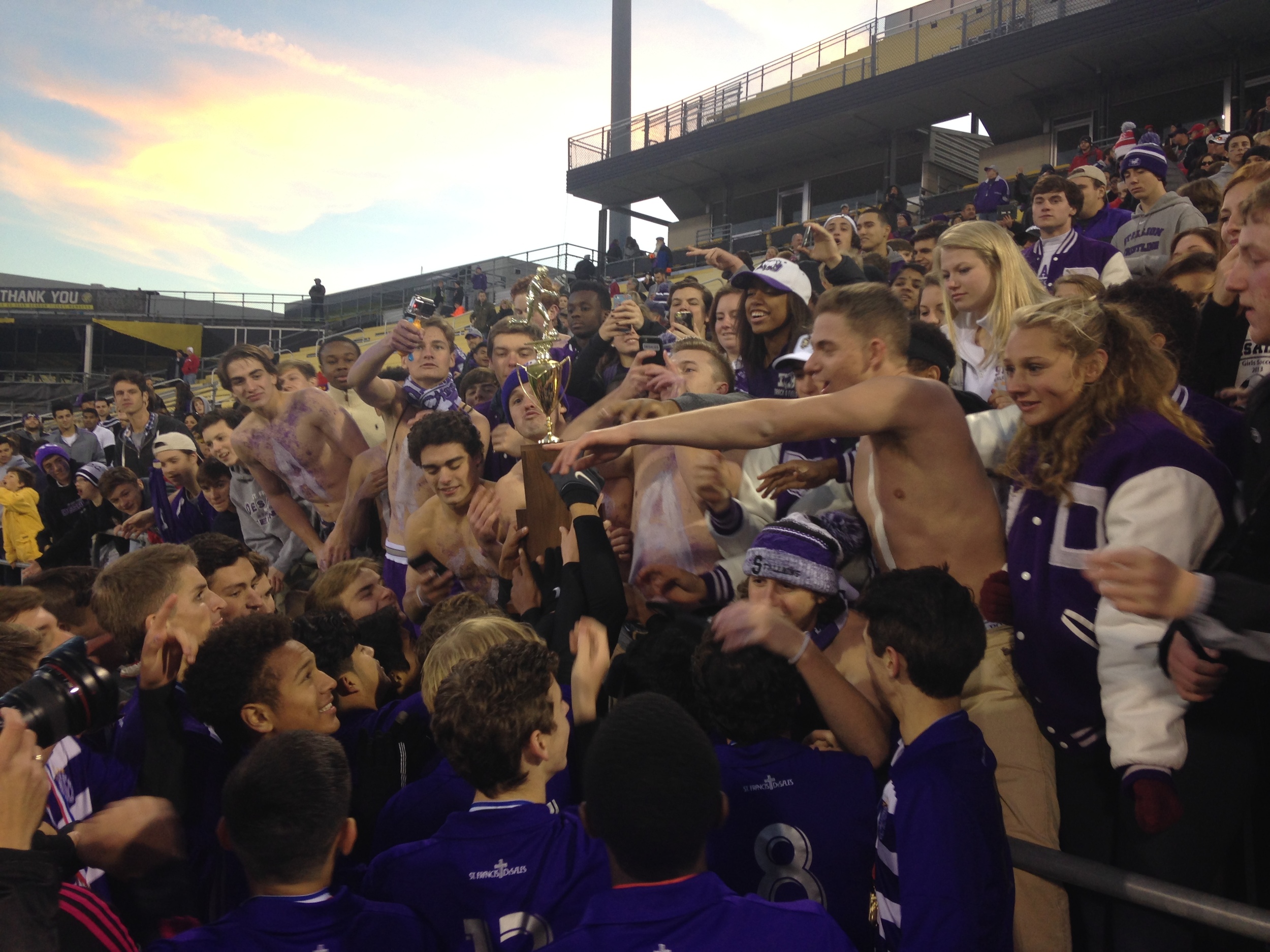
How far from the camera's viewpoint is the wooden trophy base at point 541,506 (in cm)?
343

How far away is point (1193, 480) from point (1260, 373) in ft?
4.41

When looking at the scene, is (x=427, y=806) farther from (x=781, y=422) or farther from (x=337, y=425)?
(x=337, y=425)

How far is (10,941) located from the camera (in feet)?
5.15

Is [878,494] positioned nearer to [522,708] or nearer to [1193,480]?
[1193,480]

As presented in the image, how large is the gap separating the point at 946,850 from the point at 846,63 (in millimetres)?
25642

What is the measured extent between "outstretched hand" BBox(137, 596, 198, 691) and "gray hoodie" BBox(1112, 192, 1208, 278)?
5589 millimetres

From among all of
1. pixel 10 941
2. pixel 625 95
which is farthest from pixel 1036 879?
pixel 625 95

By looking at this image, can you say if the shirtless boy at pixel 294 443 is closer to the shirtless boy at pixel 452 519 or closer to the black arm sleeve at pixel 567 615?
the shirtless boy at pixel 452 519

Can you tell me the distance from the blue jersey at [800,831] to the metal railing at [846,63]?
21490 millimetres

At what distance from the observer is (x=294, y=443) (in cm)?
595

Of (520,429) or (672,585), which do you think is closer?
(672,585)

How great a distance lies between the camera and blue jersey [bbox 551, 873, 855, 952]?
1419 millimetres

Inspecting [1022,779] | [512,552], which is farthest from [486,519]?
[1022,779]

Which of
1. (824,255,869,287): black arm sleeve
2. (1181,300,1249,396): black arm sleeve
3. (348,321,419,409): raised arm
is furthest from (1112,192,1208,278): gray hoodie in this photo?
(348,321,419,409): raised arm
